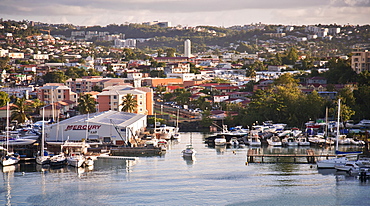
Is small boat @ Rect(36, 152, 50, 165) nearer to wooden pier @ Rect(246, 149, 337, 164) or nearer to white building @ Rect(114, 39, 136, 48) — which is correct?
wooden pier @ Rect(246, 149, 337, 164)

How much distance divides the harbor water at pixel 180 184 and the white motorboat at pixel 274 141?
4.16 metres

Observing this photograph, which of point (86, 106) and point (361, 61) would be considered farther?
point (361, 61)

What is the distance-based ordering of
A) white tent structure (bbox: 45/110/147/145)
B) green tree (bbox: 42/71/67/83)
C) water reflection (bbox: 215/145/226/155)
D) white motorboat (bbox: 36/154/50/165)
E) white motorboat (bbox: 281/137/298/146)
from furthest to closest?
green tree (bbox: 42/71/67/83)
white motorboat (bbox: 281/137/298/146)
white tent structure (bbox: 45/110/147/145)
water reflection (bbox: 215/145/226/155)
white motorboat (bbox: 36/154/50/165)

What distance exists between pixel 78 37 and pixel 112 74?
3345 inches

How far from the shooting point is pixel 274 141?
24641mm

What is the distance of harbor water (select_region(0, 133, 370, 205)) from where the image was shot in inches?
571

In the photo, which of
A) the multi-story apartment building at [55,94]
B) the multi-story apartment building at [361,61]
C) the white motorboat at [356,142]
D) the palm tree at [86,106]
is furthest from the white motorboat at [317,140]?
the multi-story apartment building at [55,94]

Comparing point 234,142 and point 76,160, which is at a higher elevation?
point 234,142

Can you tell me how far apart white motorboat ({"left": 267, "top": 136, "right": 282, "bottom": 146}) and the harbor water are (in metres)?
4.16

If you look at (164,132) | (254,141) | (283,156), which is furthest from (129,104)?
(283,156)

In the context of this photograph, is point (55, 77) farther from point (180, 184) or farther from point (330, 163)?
point (180, 184)

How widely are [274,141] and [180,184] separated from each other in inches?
368

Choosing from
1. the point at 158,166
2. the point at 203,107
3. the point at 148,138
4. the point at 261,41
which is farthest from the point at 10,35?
the point at 158,166

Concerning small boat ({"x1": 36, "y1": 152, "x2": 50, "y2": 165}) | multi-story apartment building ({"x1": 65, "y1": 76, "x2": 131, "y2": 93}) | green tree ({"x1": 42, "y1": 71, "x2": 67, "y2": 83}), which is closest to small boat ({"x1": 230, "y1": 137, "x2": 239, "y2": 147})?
small boat ({"x1": 36, "y1": 152, "x2": 50, "y2": 165})
